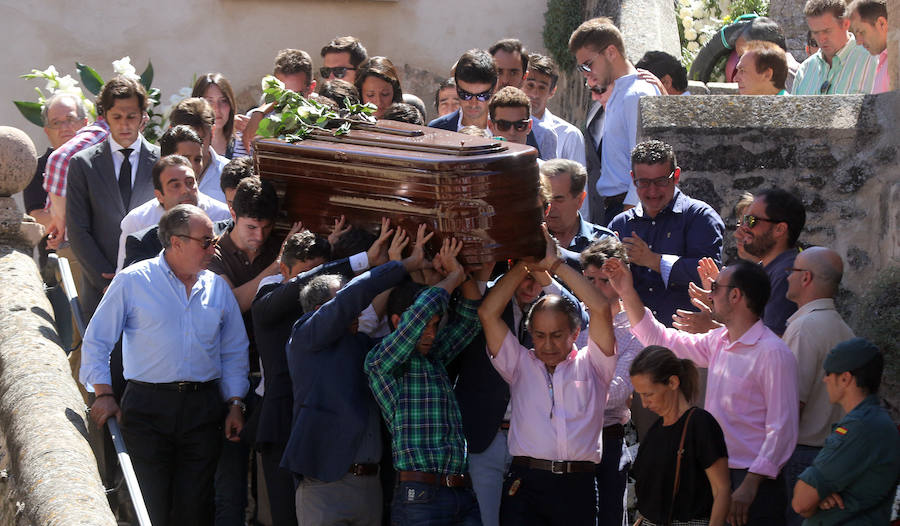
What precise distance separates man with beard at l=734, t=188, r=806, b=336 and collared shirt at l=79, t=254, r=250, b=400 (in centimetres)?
264

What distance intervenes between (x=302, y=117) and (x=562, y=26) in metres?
6.96

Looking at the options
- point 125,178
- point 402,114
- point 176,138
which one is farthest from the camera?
point 125,178

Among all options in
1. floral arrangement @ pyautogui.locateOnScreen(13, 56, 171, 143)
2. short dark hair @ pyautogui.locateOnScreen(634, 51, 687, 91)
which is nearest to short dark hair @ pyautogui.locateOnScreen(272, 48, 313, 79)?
floral arrangement @ pyautogui.locateOnScreen(13, 56, 171, 143)

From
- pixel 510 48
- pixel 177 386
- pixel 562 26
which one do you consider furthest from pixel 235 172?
pixel 562 26

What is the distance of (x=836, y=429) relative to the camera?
4.84m

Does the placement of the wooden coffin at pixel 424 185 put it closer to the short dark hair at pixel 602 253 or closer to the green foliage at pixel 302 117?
the green foliage at pixel 302 117

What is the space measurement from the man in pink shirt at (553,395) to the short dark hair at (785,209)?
43.8 inches

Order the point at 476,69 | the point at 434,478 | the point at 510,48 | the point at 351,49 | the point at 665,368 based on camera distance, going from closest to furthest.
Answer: the point at 665,368 → the point at 434,478 → the point at 476,69 → the point at 510,48 → the point at 351,49

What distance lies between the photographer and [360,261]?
213 inches

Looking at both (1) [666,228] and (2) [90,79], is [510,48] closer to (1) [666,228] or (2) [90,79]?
(1) [666,228]

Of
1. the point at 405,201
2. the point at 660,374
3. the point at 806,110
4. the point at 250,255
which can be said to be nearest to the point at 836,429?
the point at 660,374

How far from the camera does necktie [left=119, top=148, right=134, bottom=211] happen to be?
7.16m

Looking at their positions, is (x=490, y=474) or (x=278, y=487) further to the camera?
(x=278, y=487)

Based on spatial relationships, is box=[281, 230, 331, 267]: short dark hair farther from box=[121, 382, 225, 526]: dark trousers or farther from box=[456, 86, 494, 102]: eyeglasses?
box=[456, 86, 494, 102]: eyeglasses
